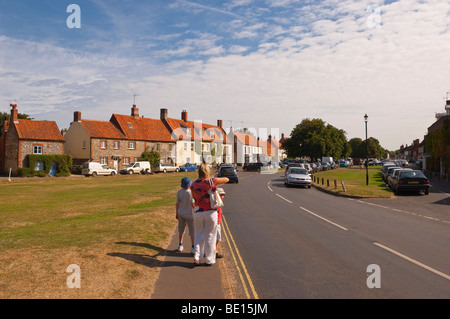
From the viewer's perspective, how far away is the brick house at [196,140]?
72062mm

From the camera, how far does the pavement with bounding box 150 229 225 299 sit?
18.3ft

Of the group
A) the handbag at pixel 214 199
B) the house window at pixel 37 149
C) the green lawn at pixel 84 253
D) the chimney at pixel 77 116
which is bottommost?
the green lawn at pixel 84 253

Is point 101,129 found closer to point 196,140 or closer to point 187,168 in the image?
point 187,168

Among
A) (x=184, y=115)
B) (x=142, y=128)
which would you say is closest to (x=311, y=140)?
(x=184, y=115)

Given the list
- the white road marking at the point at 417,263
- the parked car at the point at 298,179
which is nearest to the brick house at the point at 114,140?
the parked car at the point at 298,179

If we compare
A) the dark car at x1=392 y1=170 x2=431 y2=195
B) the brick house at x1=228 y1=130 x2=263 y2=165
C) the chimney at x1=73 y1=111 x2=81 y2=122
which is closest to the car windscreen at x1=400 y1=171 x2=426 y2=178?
the dark car at x1=392 y1=170 x2=431 y2=195

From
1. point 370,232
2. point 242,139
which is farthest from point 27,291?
point 242,139

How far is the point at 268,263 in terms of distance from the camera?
738cm

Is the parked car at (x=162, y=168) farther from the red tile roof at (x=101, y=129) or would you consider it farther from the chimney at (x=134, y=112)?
the chimney at (x=134, y=112)

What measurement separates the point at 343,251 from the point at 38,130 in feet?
171
